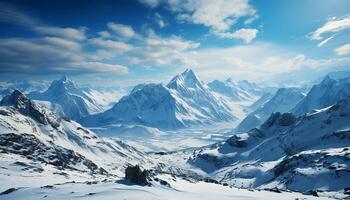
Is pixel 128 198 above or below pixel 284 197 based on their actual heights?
above

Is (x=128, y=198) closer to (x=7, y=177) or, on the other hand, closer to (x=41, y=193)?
(x=41, y=193)

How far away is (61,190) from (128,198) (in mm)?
22299

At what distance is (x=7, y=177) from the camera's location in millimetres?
145500

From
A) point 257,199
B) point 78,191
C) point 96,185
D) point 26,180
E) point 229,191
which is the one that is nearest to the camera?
point 78,191

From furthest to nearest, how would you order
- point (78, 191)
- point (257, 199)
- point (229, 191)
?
point (229, 191)
point (257, 199)
point (78, 191)

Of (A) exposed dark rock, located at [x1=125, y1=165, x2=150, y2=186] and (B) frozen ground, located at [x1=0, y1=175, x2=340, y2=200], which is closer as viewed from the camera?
(B) frozen ground, located at [x1=0, y1=175, x2=340, y2=200]

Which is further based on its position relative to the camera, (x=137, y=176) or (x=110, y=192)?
(x=137, y=176)

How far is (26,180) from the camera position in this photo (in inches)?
5650

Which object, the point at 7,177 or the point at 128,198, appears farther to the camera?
the point at 7,177

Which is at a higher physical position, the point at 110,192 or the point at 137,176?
the point at 137,176

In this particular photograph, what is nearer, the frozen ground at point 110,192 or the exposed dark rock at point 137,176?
the frozen ground at point 110,192

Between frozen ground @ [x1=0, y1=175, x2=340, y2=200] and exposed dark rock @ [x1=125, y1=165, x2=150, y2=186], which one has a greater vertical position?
exposed dark rock @ [x1=125, y1=165, x2=150, y2=186]

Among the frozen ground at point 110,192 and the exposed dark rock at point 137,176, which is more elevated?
the exposed dark rock at point 137,176

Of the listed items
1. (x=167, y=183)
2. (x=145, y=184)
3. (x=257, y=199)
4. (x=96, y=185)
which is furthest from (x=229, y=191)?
(x=96, y=185)
